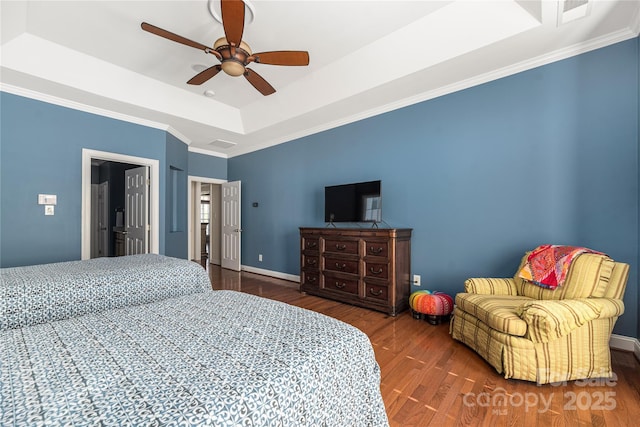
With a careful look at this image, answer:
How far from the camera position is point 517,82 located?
2.95 m

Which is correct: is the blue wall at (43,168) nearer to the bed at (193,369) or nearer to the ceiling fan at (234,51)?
the ceiling fan at (234,51)

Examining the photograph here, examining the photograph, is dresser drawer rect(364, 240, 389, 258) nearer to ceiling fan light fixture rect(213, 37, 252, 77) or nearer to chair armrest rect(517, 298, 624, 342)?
chair armrest rect(517, 298, 624, 342)

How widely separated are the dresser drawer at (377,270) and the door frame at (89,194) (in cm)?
331

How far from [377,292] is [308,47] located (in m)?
2.97

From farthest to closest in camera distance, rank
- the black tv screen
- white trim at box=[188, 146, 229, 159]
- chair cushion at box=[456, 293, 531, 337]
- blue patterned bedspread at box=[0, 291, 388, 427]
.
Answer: white trim at box=[188, 146, 229, 159]
the black tv screen
chair cushion at box=[456, 293, 531, 337]
blue patterned bedspread at box=[0, 291, 388, 427]

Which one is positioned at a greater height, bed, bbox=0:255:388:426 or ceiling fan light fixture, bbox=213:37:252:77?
ceiling fan light fixture, bbox=213:37:252:77

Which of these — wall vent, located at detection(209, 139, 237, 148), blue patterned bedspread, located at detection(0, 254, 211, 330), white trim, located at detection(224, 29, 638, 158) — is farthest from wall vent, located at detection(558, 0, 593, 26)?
wall vent, located at detection(209, 139, 237, 148)

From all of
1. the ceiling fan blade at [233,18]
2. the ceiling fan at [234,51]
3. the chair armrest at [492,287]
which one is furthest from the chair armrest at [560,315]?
the ceiling fan blade at [233,18]

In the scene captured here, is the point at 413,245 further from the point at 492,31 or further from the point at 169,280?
the point at 169,280

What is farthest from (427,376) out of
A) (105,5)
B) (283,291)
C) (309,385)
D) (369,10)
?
(105,5)

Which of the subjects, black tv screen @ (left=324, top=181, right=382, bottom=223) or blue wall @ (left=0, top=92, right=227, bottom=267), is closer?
blue wall @ (left=0, top=92, right=227, bottom=267)

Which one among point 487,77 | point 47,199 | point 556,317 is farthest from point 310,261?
point 47,199

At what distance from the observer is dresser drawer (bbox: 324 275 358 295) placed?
3.66 m

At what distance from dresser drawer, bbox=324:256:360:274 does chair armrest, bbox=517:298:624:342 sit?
6.30 feet
